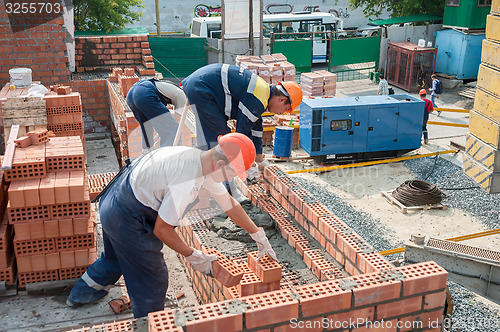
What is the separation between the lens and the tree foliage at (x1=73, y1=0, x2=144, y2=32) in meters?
21.9

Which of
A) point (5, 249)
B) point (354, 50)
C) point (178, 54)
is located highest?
point (354, 50)

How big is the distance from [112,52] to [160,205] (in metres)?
11.3

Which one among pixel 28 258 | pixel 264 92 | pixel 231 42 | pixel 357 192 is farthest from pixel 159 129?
pixel 231 42

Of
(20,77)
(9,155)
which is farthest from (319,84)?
(9,155)

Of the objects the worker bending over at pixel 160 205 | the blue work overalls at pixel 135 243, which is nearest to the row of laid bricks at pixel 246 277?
the worker bending over at pixel 160 205

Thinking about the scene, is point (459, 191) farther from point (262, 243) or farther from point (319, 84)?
point (262, 243)

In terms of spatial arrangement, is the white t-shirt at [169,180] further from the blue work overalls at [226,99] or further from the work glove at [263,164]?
the work glove at [263,164]

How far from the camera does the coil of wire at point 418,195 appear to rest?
10.5 metres

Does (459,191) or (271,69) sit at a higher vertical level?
(271,69)

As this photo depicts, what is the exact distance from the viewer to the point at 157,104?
6.80m

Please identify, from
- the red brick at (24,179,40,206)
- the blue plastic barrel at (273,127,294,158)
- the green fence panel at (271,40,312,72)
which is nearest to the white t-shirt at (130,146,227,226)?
the red brick at (24,179,40,206)

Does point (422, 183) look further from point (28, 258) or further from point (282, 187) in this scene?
point (28, 258)

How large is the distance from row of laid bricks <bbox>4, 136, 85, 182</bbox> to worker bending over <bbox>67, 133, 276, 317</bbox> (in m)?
1.18

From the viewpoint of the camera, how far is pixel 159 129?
22.7 feet
